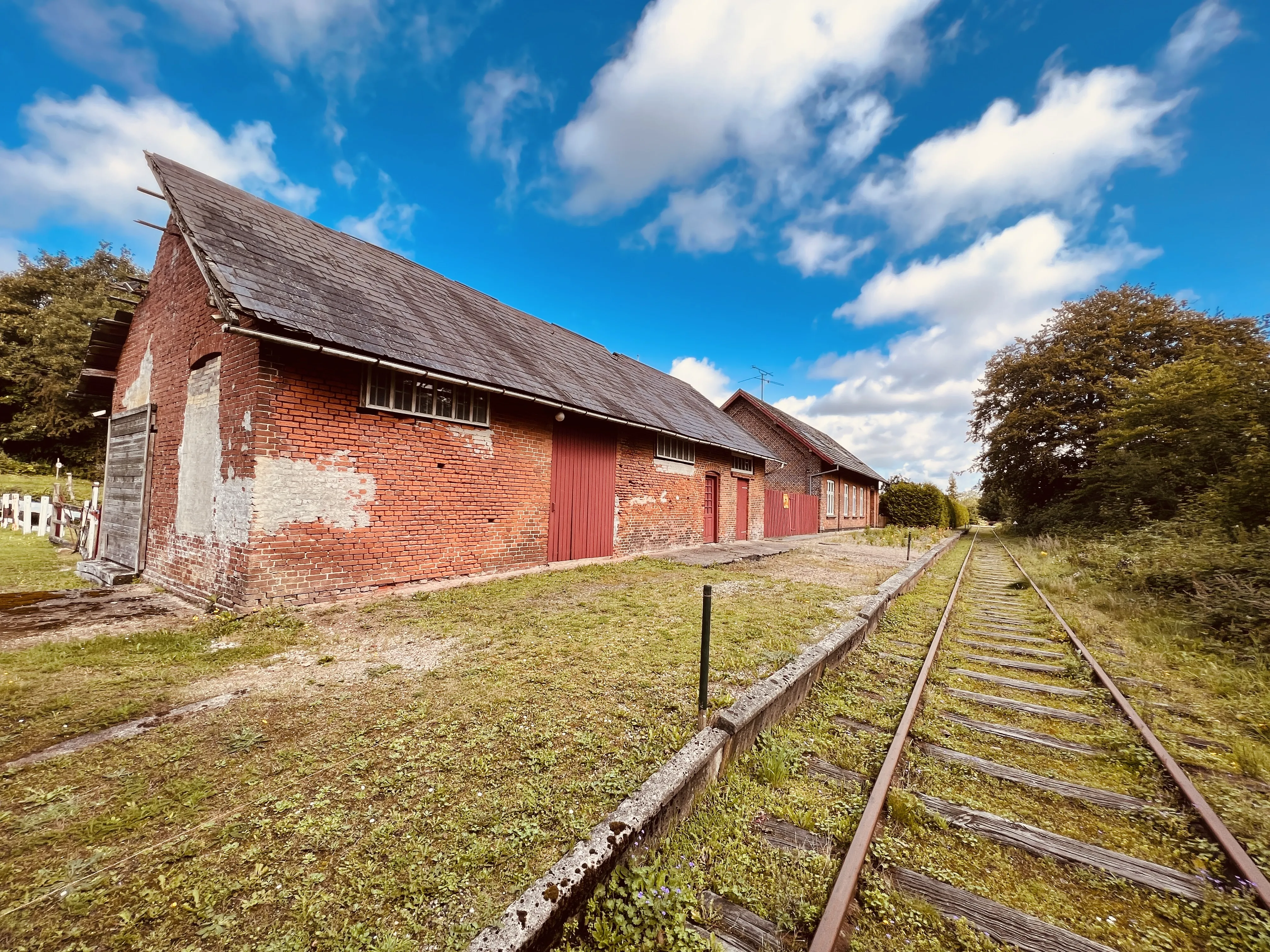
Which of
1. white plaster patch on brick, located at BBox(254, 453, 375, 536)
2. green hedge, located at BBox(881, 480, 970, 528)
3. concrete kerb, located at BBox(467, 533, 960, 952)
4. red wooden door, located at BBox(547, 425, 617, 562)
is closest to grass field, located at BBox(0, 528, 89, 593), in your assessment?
white plaster patch on brick, located at BBox(254, 453, 375, 536)

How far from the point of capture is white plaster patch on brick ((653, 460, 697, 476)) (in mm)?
12469

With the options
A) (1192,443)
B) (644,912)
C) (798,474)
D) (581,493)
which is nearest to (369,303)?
(581,493)

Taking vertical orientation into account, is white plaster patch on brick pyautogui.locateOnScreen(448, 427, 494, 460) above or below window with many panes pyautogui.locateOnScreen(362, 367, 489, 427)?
below

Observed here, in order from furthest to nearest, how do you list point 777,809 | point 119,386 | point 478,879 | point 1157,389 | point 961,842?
point 1157,389, point 119,386, point 777,809, point 961,842, point 478,879

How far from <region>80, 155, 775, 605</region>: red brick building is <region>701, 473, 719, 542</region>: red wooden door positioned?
4229 mm

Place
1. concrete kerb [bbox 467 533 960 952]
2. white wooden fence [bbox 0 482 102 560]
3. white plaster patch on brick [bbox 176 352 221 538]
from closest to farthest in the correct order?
concrete kerb [bbox 467 533 960 952] → white plaster patch on brick [bbox 176 352 221 538] → white wooden fence [bbox 0 482 102 560]

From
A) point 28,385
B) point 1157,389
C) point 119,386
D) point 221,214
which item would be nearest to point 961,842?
point 221,214

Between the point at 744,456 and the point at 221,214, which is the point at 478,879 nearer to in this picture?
the point at 221,214

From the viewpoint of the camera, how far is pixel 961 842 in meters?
2.40

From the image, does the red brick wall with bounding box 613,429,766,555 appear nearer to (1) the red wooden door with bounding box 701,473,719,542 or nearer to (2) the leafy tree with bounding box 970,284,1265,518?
(1) the red wooden door with bounding box 701,473,719,542

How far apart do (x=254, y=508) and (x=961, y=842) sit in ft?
23.1

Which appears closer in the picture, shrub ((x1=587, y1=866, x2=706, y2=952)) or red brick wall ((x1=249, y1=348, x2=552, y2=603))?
shrub ((x1=587, y1=866, x2=706, y2=952))

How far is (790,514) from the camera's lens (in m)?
20.7

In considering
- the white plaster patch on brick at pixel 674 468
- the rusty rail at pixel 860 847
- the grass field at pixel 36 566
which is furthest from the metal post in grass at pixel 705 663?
the white plaster patch on brick at pixel 674 468
